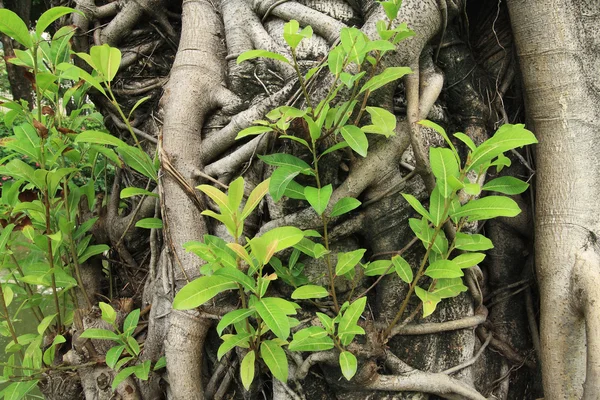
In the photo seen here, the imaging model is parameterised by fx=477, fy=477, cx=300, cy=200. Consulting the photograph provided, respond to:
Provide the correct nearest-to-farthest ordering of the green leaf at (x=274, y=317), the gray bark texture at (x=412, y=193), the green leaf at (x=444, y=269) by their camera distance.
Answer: the green leaf at (x=274, y=317), the green leaf at (x=444, y=269), the gray bark texture at (x=412, y=193)

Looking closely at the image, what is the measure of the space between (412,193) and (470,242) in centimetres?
27

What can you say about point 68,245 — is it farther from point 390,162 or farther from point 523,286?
point 523,286

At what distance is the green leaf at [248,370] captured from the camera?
38.4 inches

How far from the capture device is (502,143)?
2.90 ft

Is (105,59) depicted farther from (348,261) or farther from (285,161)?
(348,261)

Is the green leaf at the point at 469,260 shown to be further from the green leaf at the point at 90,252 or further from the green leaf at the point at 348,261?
the green leaf at the point at 90,252

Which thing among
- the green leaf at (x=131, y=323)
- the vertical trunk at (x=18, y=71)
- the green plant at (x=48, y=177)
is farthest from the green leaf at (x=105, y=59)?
the vertical trunk at (x=18, y=71)

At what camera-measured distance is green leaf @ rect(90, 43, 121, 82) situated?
3.50 ft

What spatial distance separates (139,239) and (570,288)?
126cm

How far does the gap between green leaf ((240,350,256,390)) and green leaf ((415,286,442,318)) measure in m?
0.37

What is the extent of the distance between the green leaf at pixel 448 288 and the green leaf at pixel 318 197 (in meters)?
0.32

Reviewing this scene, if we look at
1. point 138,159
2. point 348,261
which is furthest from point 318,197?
point 138,159

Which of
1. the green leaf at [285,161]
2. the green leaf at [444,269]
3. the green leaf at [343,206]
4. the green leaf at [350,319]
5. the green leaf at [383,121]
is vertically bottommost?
the green leaf at [350,319]

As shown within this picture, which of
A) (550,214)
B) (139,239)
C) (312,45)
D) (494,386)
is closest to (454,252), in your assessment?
(550,214)
